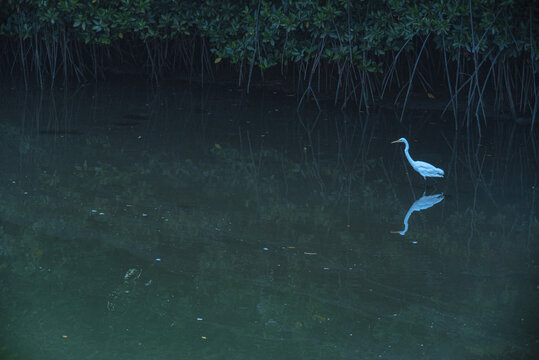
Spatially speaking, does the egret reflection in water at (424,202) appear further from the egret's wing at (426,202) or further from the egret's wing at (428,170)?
the egret's wing at (428,170)

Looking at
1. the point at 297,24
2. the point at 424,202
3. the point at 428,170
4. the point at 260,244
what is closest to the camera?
the point at 260,244

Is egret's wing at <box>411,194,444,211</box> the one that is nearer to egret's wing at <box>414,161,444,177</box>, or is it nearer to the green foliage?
egret's wing at <box>414,161,444,177</box>

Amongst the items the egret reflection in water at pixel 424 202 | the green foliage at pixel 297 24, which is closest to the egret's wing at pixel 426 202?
the egret reflection in water at pixel 424 202

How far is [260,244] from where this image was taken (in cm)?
520

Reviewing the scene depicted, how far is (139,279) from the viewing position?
4.59 m

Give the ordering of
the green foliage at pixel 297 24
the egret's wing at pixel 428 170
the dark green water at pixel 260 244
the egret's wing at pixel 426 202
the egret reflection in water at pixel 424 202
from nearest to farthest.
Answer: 1. the dark green water at pixel 260 244
2. the egret reflection in water at pixel 424 202
3. the egret's wing at pixel 426 202
4. the egret's wing at pixel 428 170
5. the green foliage at pixel 297 24

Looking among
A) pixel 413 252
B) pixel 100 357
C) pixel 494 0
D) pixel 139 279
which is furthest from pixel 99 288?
pixel 494 0

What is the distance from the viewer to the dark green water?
3945 millimetres

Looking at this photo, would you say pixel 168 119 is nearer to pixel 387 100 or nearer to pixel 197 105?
pixel 197 105

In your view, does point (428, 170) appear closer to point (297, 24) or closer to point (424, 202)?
point (424, 202)

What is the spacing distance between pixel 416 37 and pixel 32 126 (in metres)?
5.35

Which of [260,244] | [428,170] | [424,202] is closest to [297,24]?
[428,170]

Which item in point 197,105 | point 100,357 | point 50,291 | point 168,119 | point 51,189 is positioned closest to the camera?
point 100,357

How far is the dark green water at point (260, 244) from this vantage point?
12.9ft
